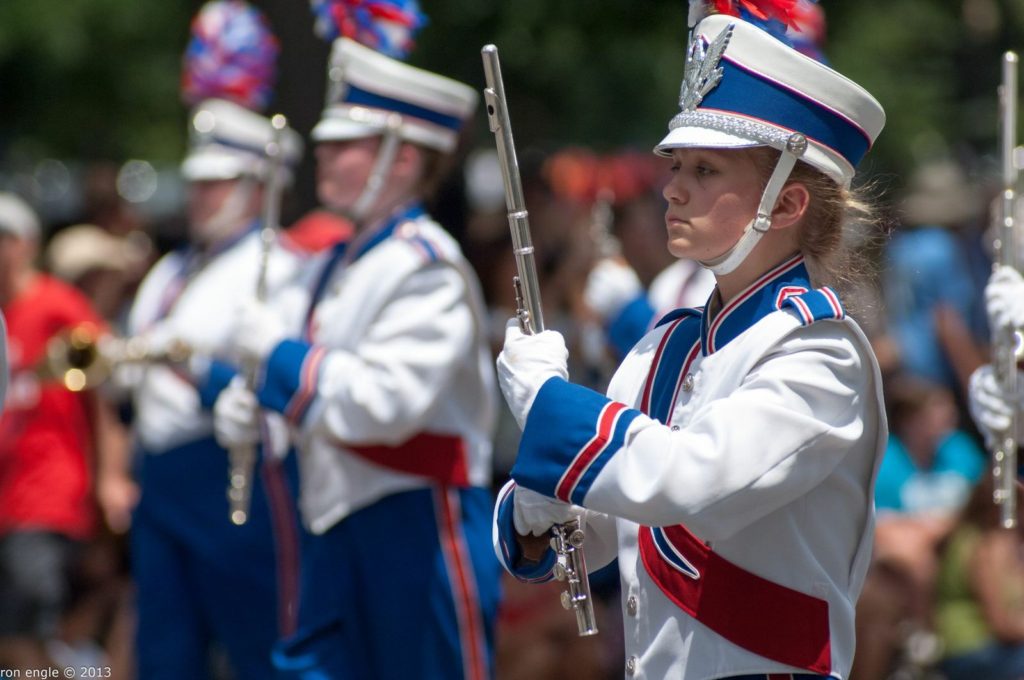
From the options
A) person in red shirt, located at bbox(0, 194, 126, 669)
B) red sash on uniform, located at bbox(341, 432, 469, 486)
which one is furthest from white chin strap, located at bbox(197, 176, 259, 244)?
red sash on uniform, located at bbox(341, 432, 469, 486)

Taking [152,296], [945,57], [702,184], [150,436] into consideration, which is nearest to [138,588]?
[150,436]

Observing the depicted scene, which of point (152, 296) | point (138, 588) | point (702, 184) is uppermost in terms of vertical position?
point (702, 184)

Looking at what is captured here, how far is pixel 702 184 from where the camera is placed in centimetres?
344

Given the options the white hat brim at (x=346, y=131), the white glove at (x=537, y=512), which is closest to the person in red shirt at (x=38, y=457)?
→ the white hat brim at (x=346, y=131)

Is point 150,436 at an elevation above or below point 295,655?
above

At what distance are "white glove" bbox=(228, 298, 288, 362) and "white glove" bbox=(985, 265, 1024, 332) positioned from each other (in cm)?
213

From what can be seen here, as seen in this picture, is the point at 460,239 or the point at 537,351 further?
the point at 460,239

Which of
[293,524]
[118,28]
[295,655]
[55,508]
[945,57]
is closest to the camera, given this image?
[295,655]

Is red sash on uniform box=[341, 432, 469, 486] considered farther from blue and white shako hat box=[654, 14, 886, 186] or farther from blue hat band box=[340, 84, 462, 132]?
blue and white shako hat box=[654, 14, 886, 186]

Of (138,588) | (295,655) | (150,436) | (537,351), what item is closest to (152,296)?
(150,436)

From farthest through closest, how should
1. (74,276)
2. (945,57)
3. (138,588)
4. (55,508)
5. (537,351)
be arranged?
(945,57) → (74,276) → (55,508) → (138,588) → (537,351)

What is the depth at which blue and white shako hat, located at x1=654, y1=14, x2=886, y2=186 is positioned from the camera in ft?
11.0

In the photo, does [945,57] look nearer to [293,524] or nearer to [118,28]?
[118,28]

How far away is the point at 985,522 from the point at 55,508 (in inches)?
148
